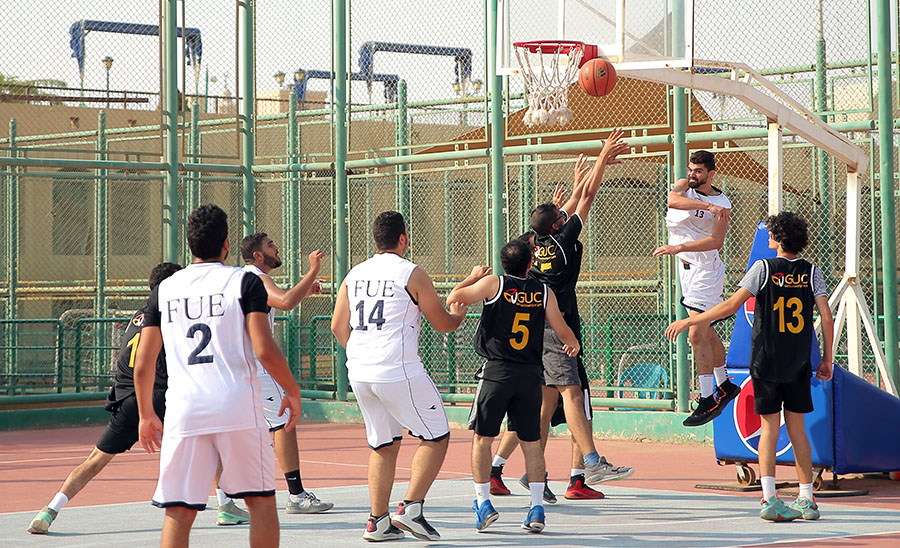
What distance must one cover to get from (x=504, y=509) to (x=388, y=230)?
2514mm

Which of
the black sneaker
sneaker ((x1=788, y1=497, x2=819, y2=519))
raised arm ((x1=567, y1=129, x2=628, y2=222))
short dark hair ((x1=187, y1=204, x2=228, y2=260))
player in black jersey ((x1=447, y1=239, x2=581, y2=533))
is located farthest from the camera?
the black sneaker

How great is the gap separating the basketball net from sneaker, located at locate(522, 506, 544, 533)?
13.9 feet

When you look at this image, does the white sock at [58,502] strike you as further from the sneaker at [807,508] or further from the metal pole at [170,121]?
the metal pole at [170,121]

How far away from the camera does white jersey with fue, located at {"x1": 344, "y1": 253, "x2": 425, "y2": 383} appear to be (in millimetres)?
7688

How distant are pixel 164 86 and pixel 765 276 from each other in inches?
387

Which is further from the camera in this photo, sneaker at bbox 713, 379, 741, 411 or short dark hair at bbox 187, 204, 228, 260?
sneaker at bbox 713, 379, 741, 411

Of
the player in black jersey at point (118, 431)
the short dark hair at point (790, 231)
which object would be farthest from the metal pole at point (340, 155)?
the short dark hair at point (790, 231)

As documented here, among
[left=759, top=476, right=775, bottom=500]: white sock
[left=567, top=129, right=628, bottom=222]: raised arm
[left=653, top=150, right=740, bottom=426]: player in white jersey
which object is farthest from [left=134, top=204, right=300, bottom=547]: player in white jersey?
[left=653, top=150, right=740, bottom=426]: player in white jersey

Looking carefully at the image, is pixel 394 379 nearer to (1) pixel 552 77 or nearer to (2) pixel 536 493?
(2) pixel 536 493

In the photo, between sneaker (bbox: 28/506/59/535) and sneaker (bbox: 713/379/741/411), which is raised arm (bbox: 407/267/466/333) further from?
sneaker (bbox: 713/379/741/411)

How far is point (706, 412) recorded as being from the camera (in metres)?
9.95

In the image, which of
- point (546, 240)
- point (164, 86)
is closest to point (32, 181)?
point (164, 86)

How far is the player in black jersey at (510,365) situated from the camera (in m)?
8.11

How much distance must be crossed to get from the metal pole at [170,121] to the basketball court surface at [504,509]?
3697 mm
